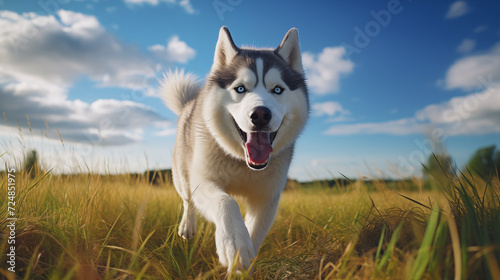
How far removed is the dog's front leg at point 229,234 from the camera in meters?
2.42

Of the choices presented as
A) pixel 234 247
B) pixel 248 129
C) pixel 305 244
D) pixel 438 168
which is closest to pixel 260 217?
pixel 305 244

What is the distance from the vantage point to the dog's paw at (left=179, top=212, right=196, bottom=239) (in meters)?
4.25

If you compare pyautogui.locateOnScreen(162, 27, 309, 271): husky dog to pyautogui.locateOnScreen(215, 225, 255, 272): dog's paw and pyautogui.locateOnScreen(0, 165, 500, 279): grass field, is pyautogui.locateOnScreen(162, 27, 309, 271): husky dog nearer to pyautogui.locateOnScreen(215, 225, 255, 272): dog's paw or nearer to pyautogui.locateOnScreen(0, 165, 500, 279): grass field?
pyautogui.locateOnScreen(215, 225, 255, 272): dog's paw

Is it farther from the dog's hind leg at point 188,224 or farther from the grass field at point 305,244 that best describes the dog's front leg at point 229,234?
the dog's hind leg at point 188,224

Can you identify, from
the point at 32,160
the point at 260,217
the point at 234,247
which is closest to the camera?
the point at 234,247

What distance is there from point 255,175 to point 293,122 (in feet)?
2.22

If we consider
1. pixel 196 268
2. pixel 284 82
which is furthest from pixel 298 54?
pixel 196 268

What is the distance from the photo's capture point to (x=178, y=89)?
549 centimetres

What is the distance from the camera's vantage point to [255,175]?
319cm

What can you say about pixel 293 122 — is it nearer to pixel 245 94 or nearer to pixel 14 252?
pixel 245 94

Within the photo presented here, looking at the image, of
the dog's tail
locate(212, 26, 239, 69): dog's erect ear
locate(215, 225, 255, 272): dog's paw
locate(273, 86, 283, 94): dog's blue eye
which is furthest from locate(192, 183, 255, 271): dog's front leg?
the dog's tail

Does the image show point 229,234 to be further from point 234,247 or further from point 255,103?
point 255,103

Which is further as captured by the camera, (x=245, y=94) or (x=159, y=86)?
(x=159, y=86)

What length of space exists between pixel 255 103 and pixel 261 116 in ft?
→ 0.45
